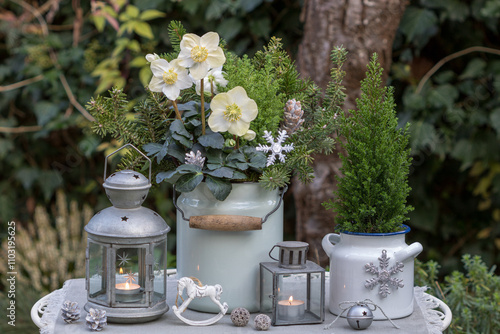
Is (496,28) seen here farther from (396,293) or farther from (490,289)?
(396,293)

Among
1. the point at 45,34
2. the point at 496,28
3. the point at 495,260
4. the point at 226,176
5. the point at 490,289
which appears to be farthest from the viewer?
the point at 45,34

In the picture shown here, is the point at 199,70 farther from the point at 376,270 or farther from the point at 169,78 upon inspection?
the point at 376,270

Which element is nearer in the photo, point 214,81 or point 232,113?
point 232,113

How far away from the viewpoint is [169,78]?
117 centimetres

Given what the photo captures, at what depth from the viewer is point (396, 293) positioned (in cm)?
117

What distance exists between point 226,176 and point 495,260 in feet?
6.91

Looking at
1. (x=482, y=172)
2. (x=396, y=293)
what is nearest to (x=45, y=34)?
(x=482, y=172)

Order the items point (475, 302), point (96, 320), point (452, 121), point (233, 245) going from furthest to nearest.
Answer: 1. point (452, 121)
2. point (475, 302)
3. point (233, 245)
4. point (96, 320)

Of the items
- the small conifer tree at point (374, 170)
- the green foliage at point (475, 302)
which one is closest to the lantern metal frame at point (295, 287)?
the small conifer tree at point (374, 170)

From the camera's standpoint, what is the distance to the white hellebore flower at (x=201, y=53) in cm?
114

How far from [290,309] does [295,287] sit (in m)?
0.05

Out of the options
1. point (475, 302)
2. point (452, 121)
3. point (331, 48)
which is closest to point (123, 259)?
point (475, 302)

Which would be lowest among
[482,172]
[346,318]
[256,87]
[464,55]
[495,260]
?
[495,260]

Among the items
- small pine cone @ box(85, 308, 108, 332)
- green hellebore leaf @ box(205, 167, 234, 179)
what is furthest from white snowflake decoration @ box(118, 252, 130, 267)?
green hellebore leaf @ box(205, 167, 234, 179)
